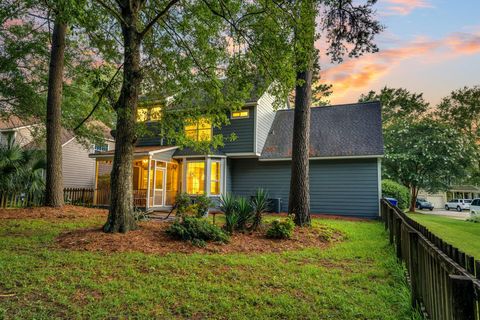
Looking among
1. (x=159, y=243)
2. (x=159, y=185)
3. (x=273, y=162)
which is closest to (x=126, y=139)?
(x=159, y=243)

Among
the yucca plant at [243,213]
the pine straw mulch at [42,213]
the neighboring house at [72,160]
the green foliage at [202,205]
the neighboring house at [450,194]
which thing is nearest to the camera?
the yucca plant at [243,213]

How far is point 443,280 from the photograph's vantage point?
211 centimetres

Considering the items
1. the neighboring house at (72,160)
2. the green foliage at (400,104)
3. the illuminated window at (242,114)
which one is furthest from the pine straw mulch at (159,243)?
the green foliage at (400,104)

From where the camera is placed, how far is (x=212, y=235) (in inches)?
258

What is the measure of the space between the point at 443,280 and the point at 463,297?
0.55 meters

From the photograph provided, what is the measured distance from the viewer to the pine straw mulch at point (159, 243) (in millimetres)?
5727

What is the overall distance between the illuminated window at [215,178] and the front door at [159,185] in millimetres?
2596

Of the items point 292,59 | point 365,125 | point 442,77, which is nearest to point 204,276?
point 292,59

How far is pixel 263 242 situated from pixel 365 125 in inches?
433

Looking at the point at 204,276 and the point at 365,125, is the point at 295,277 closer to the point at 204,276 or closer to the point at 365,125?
the point at 204,276

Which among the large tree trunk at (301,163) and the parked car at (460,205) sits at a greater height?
the large tree trunk at (301,163)

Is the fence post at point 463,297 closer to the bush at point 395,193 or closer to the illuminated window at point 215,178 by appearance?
the illuminated window at point 215,178

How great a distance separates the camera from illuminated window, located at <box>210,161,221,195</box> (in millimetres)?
15531

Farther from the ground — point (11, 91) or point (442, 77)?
point (442, 77)
